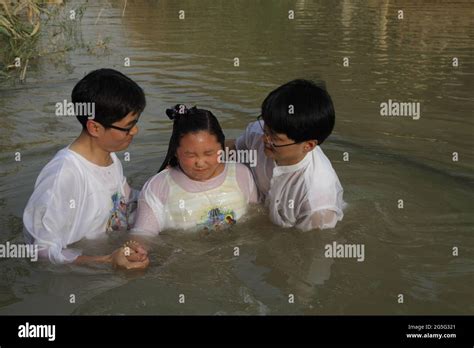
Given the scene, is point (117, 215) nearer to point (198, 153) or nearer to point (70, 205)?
point (70, 205)

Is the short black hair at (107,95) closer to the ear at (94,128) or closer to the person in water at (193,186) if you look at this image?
the ear at (94,128)

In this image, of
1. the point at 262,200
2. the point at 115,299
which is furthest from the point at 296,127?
the point at 115,299

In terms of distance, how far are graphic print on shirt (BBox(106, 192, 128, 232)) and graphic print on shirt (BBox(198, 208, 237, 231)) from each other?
53cm

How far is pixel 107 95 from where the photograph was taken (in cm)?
351

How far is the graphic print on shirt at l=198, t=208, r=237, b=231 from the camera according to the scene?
3.98 m

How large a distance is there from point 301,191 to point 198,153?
76cm

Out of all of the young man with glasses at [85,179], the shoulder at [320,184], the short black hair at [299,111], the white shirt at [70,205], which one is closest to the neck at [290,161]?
the shoulder at [320,184]

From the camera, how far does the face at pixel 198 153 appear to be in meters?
3.61

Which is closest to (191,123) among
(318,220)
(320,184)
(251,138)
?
(251,138)

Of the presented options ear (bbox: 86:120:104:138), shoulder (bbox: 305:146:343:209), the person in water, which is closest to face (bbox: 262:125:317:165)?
shoulder (bbox: 305:146:343:209)
